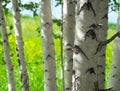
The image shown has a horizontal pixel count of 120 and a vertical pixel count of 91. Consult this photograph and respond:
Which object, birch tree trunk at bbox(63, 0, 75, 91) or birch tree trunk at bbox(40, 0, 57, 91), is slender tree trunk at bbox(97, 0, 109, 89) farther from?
birch tree trunk at bbox(40, 0, 57, 91)

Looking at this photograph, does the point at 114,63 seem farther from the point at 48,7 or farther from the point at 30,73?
the point at 30,73

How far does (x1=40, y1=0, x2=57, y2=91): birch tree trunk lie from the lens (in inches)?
177

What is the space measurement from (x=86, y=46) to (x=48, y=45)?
6.56 feet

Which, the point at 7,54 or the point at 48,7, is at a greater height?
the point at 48,7

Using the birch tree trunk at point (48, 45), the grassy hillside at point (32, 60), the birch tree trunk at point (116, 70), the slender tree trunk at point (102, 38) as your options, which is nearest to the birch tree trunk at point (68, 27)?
the birch tree trunk at point (48, 45)

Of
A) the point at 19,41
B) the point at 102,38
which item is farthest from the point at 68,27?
the point at 19,41

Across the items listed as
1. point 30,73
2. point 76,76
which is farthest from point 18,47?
point 30,73

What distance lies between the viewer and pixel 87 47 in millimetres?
2635

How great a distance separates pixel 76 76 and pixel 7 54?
3495 millimetres

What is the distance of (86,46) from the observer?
2.64m

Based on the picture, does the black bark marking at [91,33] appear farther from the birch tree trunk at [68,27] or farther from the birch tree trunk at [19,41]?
the birch tree trunk at [19,41]

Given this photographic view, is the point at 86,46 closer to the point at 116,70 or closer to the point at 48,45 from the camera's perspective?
the point at 116,70

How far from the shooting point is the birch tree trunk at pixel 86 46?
2609 mm

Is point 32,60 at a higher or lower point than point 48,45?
lower
